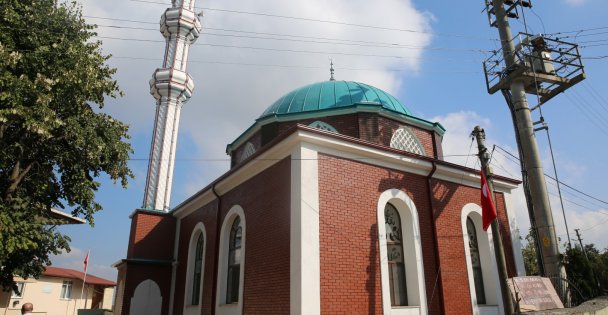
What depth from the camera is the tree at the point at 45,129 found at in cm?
791

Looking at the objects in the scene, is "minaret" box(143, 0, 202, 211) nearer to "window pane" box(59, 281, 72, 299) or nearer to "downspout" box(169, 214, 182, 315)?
"downspout" box(169, 214, 182, 315)

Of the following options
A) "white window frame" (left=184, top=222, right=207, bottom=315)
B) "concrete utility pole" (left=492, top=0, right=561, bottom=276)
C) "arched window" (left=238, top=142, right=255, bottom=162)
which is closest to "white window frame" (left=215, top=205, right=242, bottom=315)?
"white window frame" (left=184, top=222, right=207, bottom=315)

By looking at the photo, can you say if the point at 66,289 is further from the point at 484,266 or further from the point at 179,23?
the point at 484,266

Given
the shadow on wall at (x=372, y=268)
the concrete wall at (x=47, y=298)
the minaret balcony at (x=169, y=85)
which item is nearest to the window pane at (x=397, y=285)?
the shadow on wall at (x=372, y=268)

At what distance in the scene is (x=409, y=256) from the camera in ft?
29.7

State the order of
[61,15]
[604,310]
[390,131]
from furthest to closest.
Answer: [390,131] < [61,15] < [604,310]

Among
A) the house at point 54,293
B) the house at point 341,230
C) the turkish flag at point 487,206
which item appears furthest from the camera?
the house at point 54,293

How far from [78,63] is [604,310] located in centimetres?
1202

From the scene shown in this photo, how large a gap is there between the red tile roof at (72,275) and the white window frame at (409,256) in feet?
79.6

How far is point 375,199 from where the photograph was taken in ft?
28.7

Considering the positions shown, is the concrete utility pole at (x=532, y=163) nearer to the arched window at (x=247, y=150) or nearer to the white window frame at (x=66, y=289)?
the arched window at (x=247, y=150)

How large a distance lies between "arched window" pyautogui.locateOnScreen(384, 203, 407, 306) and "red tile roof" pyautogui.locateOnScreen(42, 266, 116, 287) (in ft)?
78.9

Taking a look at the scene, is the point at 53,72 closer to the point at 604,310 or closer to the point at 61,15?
the point at 61,15

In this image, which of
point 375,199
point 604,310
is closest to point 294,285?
point 375,199
